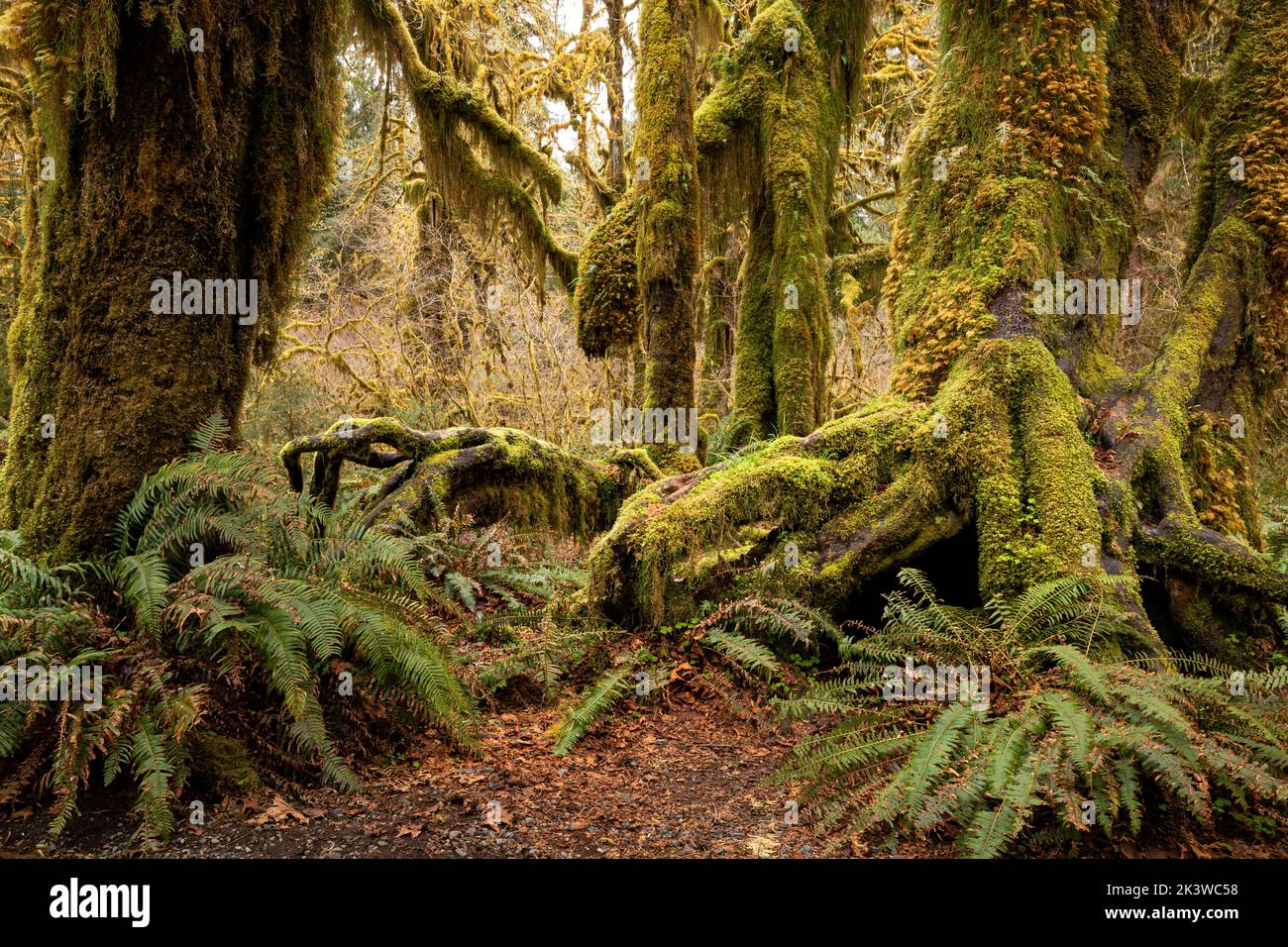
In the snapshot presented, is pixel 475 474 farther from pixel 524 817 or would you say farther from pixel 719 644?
pixel 524 817

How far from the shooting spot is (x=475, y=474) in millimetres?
6828

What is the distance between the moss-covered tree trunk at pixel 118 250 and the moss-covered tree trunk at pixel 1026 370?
10.0ft

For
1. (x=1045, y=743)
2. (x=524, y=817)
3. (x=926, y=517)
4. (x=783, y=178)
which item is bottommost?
(x=524, y=817)

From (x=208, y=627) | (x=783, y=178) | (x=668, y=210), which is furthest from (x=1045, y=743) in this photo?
(x=783, y=178)

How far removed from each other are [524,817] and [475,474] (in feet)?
12.9

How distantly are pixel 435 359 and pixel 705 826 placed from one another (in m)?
12.3

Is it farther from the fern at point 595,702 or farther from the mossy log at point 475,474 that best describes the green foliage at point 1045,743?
the mossy log at point 475,474

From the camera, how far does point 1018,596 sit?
171 inches

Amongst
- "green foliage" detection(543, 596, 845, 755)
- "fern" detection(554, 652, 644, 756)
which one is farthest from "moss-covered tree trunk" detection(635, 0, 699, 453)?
"fern" detection(554, 652, 644, 756)

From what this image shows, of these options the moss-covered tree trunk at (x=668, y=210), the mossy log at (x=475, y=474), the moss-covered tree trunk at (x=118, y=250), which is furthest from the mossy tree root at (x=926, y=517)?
the moss-covered tree trunk at (x=118, y=250)

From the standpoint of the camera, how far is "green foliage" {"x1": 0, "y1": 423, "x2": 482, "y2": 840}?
3090 millimetres

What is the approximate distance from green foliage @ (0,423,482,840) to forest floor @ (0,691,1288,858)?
15 centimetres

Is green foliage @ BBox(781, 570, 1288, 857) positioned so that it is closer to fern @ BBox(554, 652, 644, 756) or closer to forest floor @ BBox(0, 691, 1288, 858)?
forest floor @ BBox(0, 691, 1288, 858)
